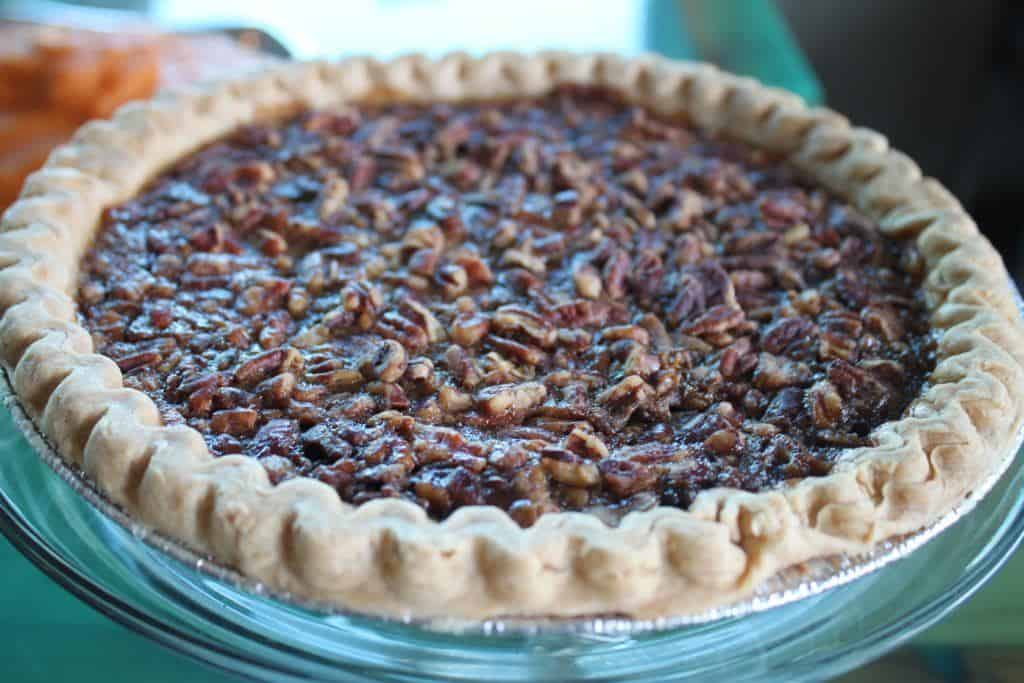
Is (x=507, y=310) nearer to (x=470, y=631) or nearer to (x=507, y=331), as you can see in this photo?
(x=507, y=331)

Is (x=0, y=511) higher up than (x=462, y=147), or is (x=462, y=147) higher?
(x=462, y=147)

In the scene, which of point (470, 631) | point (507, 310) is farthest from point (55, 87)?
point (470, 631)

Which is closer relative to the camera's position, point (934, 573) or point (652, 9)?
point (934, 573)

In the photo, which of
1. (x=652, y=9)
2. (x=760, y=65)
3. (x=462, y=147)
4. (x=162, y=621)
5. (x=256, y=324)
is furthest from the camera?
(x=652, y=9)

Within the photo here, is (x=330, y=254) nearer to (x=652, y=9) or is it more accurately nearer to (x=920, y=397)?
(x=920, y=397)

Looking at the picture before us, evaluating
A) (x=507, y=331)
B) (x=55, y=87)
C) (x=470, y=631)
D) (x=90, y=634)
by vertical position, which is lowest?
(x=90, y=634)

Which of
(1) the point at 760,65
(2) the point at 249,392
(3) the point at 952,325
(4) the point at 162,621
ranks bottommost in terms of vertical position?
(4) the point at 162,621

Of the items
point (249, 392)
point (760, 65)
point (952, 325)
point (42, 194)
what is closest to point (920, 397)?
point (952, 325)

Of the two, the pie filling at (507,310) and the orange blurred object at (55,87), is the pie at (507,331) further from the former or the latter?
the orange blurred object at (55,87)
